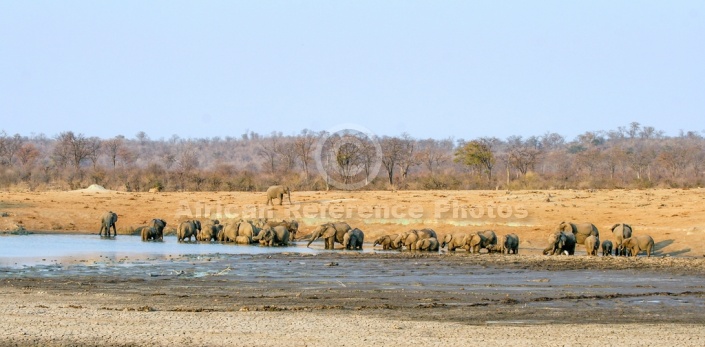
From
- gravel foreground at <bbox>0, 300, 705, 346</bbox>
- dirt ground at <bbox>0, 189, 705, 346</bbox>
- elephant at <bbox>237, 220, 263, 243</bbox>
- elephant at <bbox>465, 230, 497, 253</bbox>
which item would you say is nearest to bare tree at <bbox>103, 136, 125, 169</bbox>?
elephant at <bbox>237, 220, 263, 243</bbox>

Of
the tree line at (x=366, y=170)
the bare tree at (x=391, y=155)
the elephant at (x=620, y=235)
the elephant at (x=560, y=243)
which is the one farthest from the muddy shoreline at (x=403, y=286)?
the bare tree at (x=391, y=155)

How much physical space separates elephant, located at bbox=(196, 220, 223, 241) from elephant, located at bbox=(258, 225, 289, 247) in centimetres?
321

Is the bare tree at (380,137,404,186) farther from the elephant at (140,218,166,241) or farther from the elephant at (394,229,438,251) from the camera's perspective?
the elephant at (394,229,438,251)

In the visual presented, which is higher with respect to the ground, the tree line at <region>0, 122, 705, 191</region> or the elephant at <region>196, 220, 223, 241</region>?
the tree line at <region>0, 122, 705, 191</region>

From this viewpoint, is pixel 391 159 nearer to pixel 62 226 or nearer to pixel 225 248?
pixel 62 226

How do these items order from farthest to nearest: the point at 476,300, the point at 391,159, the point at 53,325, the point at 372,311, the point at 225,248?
1. the point at 391,159
2. the point at 225,248
3. the point at 476,300
4. the point at 372,311
5. the point at 53,325

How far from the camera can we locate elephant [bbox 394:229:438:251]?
34.1 meters

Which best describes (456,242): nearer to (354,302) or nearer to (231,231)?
(231,231)

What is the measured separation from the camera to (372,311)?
1627 cm

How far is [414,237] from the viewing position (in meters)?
34.2

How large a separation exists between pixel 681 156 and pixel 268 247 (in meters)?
68.5

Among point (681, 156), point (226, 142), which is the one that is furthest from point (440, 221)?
point (226, 142)

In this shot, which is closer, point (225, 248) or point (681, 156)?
point (225, 248)

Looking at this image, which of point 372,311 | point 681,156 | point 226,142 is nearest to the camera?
point 372,311
